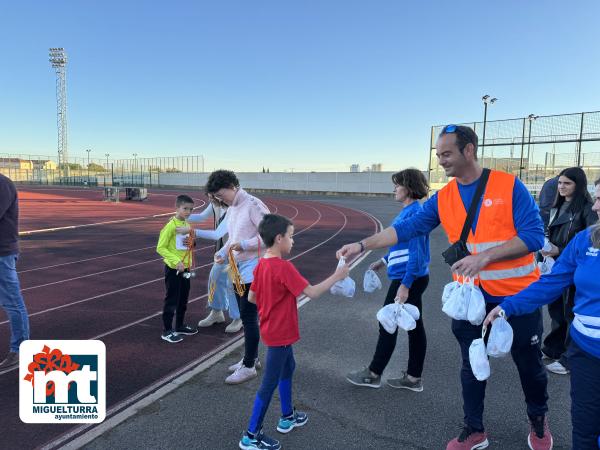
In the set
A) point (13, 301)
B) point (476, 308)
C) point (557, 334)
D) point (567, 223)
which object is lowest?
point (557, 334)

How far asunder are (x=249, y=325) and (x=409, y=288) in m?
1.45

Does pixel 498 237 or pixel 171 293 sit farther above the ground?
pixel 498 237

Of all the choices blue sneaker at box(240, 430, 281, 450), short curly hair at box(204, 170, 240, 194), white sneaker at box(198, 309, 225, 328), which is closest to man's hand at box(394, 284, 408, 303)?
blue sneaker at box(240, 430, 281, 450)

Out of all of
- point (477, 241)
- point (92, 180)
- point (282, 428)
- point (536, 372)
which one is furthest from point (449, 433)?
point (92, 180)

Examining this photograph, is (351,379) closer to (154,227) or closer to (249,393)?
(249,393)

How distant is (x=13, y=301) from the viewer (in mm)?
3723

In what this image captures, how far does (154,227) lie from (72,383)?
493 inches

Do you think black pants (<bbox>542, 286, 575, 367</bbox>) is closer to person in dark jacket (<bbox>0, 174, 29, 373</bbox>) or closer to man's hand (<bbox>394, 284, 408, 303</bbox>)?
man's hand (<bbox>394, 284, 408, 303</bbox>)

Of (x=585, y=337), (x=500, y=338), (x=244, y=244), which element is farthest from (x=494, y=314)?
(x=244, y=244)

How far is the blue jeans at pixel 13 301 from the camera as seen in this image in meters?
3.67

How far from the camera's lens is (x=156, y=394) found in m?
3.27

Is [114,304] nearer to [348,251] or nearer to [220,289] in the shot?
[220,289]

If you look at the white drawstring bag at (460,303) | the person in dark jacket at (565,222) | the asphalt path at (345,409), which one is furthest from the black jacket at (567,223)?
the white drawstring bag at (460,303)

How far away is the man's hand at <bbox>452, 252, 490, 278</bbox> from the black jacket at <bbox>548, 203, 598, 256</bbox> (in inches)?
98.0
